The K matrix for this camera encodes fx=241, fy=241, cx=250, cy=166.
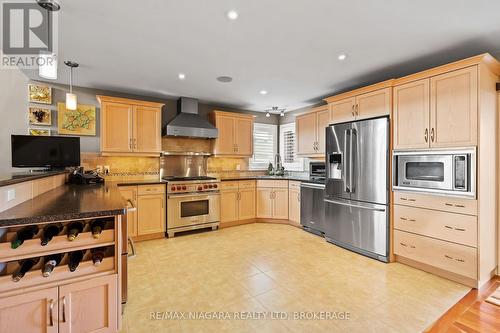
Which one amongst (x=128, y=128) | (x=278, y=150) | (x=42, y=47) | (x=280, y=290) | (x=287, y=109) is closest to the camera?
(x=280, y=290)

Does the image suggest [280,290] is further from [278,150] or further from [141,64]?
[278,150]

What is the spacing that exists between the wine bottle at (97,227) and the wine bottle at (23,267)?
0.34m

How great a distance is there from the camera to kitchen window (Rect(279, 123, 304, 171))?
5.61 metres

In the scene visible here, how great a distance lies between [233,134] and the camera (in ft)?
16.9

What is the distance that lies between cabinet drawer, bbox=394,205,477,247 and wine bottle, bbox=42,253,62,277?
3.44 metres

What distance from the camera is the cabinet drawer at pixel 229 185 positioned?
15.6 feet

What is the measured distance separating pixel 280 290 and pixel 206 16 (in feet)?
8.72

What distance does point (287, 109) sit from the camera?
18.7 ft

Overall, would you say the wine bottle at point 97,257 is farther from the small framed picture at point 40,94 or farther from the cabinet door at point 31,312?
the small framed picture at point 40,94

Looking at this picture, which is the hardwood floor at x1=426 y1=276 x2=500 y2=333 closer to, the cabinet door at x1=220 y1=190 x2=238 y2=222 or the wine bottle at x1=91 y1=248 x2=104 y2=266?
the wine bottle at x1=91 y1=248 x2=104 y2=266

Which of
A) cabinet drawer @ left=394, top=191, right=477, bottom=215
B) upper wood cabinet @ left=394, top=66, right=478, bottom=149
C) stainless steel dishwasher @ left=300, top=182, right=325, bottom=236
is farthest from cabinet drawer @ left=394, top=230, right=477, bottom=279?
stainless steel dishwasher @ left=300, top=182, right=325, bottom=236

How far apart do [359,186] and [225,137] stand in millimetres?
2785

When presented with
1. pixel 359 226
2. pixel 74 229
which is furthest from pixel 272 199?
pixel 74 229

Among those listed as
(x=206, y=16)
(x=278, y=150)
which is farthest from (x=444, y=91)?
(x=278, y=150)
